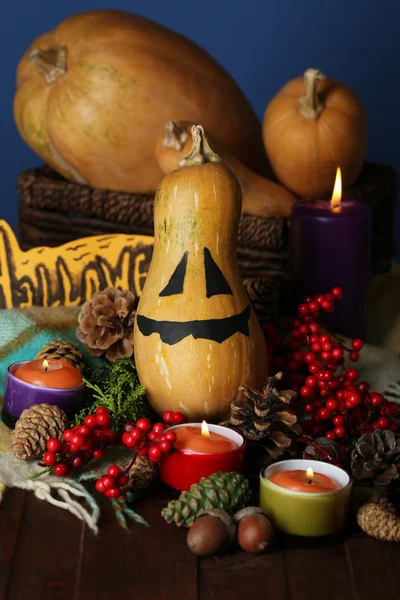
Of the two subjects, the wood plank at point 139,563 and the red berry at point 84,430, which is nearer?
the wood plank at point 139,563

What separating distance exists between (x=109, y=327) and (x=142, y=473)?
0.29 metres

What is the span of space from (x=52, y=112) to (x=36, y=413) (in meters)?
0.70

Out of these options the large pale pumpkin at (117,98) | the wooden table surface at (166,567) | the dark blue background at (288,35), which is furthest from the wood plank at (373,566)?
the dark blue background at (288,35)

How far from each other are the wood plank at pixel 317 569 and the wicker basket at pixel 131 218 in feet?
1.69

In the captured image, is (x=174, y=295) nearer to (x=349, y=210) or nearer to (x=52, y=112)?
(x=349, y=210)

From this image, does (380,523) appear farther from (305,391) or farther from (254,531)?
(305,391)

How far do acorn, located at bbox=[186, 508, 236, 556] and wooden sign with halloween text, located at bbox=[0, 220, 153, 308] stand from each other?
0.55 metres

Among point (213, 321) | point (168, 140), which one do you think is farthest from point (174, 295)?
point (168, 140)

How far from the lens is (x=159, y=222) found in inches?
39.0

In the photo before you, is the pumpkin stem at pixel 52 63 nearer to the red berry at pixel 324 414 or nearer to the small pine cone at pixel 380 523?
the red berry at pixel 324 414

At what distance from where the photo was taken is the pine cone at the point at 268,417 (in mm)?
915

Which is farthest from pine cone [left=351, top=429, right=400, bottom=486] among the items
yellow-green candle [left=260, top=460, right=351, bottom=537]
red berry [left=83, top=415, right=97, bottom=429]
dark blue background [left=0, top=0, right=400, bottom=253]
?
dark blue background [left=0, top=0, right=400, bottom=253]

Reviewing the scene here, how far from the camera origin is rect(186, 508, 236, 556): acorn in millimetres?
765

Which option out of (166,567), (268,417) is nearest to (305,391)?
(268,417)
